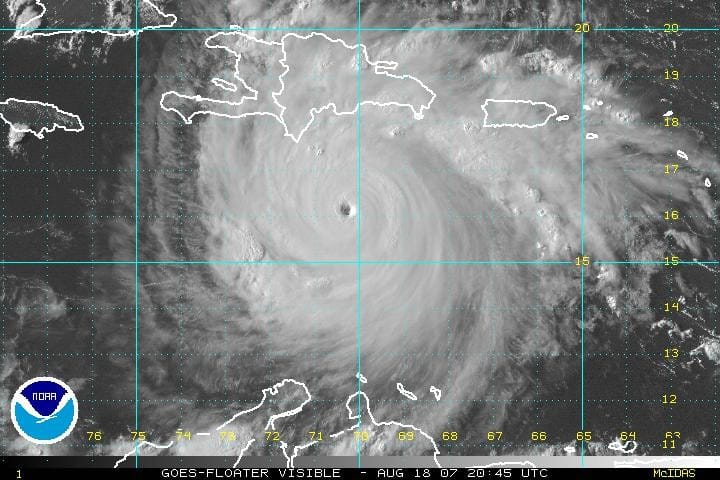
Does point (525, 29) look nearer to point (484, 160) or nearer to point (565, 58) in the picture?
point (565, 58)

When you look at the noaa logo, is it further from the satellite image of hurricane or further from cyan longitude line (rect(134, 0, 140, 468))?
cyan longitude line (rect(134, 0, 140, 468))

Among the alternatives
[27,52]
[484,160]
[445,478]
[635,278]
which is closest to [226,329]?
[445,478]

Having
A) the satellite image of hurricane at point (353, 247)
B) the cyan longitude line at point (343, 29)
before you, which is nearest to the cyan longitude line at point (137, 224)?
the satellite image of hurricane at point (353, 247)

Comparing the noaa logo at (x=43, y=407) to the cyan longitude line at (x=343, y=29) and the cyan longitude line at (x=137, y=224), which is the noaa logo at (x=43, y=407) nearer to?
the cyan longitude line at (x=137, y=224)

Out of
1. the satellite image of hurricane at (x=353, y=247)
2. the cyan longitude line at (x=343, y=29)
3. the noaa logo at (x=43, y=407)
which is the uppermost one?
the cyan longitude line at (x=343, y=29)

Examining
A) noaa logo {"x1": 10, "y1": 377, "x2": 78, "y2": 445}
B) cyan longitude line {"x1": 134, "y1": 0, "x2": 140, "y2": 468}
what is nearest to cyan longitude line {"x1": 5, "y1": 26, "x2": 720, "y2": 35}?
cyan longitude line {"x1": 134, "y1": 0, "x2": 140, "y2": 468}

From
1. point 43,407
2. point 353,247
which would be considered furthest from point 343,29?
point 43,407

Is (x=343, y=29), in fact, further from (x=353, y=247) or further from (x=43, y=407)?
(x=43, y=407)

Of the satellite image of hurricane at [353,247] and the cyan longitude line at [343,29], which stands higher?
the cyan longitude line at [343,29]
